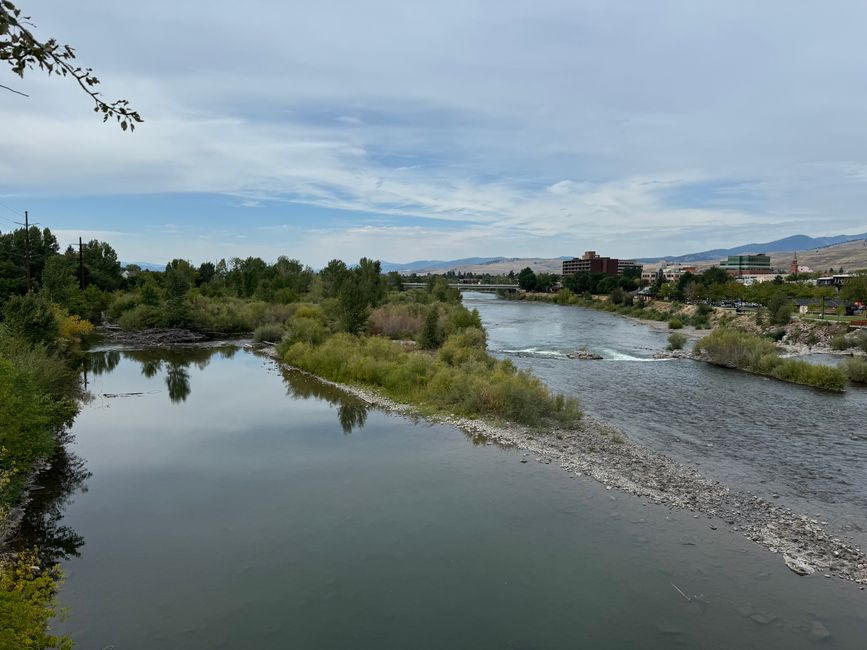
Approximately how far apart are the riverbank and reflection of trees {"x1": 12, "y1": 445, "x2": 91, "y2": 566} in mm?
12353

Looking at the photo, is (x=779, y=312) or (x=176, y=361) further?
(x=779, y=312)

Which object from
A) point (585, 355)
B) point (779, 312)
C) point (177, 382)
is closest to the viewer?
point (177, 382)

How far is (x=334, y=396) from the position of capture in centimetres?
2897

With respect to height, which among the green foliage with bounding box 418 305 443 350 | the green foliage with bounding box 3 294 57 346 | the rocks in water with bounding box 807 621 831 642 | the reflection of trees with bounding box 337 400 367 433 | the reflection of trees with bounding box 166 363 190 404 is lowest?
the rocks in water with bounding box 807 621 831 642

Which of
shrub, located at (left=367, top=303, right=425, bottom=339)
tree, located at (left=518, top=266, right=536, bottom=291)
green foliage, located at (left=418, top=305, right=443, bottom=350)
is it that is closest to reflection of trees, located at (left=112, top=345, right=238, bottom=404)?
shrub, located at (left=367, top=303, right=425, bottom=339)

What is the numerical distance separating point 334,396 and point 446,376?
19.5 ft

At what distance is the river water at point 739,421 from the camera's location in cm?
1675

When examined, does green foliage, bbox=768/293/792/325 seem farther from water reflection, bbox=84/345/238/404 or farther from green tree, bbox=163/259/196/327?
green tree, bbox=163/259/196/327

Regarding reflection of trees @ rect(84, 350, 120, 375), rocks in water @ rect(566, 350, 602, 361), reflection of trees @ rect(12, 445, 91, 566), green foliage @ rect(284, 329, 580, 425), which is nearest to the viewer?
reflection of trees @ rect(12, 445, 91, 566)

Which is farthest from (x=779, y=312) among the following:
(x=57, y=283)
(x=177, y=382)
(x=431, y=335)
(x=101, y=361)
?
(x=57, y=283)

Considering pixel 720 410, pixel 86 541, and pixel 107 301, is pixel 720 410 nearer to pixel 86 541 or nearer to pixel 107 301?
pixel 86 541

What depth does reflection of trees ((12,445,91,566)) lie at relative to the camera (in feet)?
42.2

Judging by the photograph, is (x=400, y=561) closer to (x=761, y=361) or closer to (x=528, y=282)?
(x=761, y=361)

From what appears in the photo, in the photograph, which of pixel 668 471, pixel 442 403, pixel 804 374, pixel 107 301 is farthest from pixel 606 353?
pixel 107 301
